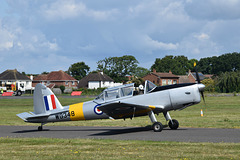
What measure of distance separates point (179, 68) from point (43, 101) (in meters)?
136

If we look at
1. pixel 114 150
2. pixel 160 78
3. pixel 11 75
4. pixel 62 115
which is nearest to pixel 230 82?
pixel 160 78

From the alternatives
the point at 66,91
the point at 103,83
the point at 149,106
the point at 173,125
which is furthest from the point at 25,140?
the point at 103,83

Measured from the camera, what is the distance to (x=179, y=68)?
488 feet

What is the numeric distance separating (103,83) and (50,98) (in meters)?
97.7

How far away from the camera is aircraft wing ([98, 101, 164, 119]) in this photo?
45.1 ft

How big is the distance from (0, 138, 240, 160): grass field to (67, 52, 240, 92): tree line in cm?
7150

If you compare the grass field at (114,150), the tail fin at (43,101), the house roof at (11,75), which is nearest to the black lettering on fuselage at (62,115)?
the tail fin at (43,101)

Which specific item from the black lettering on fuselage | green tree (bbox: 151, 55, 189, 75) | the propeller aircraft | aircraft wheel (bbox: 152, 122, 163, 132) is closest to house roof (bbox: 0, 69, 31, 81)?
green tree (bbox: 151, 55, 189, 75)

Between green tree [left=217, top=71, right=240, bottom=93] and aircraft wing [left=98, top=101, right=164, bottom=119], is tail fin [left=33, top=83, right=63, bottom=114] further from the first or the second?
green tree [left=217, top=71, right=240, bottom=93]

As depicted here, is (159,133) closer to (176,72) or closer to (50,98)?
(50,98)

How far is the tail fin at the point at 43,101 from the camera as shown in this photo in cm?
1612

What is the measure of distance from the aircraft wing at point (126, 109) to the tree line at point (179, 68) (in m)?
67.7

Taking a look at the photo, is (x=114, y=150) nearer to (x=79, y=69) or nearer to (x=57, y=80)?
(x=57, y=80)

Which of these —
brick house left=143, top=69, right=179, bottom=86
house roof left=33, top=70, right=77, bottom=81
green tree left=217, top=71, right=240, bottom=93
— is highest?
house roof left=33, top=70, right=77, bottom=81
